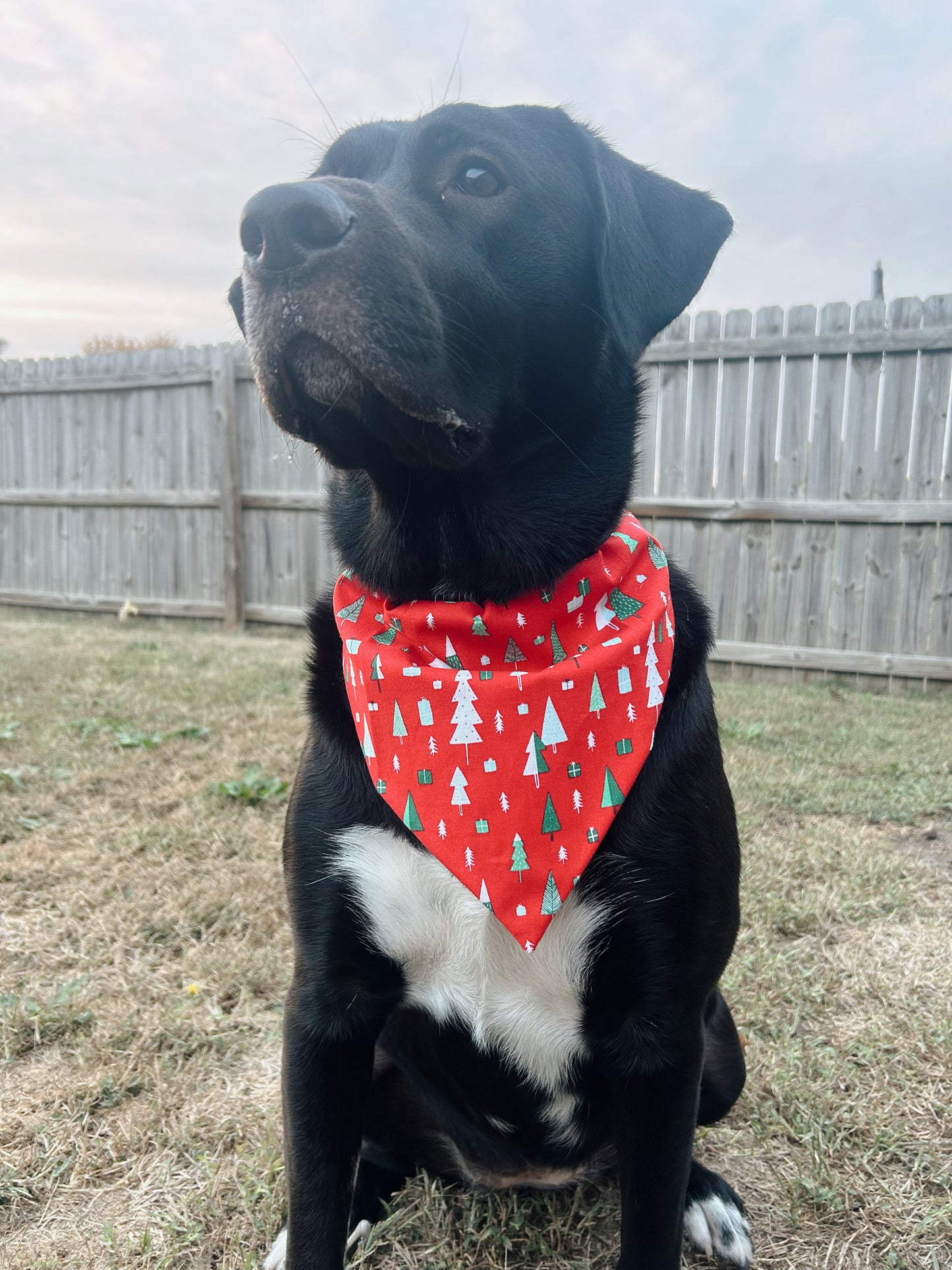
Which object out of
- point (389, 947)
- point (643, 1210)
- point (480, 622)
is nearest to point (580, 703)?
point (480, 622)

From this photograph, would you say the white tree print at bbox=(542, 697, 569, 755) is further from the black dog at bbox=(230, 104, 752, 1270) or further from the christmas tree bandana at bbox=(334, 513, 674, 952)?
the black dog at bbox=(230, 104, 752, 1270)

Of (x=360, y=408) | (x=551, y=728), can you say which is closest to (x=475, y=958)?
(x=551, y=728)

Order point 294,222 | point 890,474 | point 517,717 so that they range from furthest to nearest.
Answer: point 890,474 → point 517,717 → point 294,222

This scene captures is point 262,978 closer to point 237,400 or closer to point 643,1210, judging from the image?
point 643,1210

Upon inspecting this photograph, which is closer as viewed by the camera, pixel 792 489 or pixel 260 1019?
pixel 260 1019

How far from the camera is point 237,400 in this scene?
716 centimetres

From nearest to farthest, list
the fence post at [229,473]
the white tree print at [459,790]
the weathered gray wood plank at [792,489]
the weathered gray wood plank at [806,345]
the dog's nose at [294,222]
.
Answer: the dog's nose at [294,222], the white tree print at [459,790], the weathered gray wood plank at [806,345], the weathered gray wood plank at [792,489], the fence post at [229,473]

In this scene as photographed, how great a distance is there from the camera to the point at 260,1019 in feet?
6.70

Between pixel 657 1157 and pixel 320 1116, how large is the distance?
0.48 metres

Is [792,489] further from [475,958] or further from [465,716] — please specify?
[475,958]

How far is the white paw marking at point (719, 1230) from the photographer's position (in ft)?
4.72

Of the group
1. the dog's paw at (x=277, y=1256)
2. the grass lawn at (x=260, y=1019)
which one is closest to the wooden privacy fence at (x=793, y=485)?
the grass lawn at (x=260, y=1019)

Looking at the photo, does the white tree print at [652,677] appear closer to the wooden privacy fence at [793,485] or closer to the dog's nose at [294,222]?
the dog's nose at [294,222]

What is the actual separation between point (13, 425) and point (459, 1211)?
843 cm
